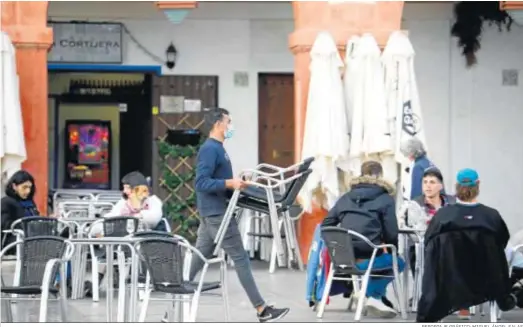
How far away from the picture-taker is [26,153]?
582 inches

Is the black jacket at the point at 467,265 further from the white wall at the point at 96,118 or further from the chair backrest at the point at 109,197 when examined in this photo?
the white wall at the point at 96,118

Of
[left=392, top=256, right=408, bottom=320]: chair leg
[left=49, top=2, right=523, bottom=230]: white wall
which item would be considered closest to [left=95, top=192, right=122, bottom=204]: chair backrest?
[left=49, top=2, right=523, bottom=230]: white wall

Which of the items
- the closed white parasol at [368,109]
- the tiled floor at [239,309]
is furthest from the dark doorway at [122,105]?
the tiled floor at [239,309]

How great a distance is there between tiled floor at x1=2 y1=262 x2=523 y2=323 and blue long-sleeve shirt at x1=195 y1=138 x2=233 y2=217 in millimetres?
1041

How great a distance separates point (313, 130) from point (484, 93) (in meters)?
4.39

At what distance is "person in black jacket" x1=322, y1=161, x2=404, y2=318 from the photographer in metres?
10.8

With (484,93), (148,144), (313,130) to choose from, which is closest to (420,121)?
(313,130)

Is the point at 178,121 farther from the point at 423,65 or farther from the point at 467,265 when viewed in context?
the point at 467,265

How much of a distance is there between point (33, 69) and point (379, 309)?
5811 millimetres

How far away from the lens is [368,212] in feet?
35.5

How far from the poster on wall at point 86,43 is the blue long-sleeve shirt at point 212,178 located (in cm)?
764

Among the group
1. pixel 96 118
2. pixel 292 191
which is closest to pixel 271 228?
pixel 292 191

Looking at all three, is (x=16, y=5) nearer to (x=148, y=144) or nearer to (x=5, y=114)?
(x=5, y=114)

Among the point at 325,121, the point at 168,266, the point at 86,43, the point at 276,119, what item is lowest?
the point at 168,266
